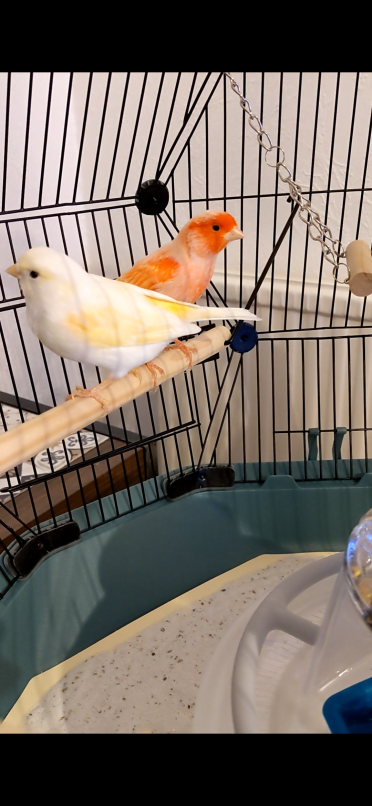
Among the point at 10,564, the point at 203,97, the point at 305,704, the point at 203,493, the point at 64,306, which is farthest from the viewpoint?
the point at 203,97

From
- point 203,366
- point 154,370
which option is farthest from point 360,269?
point 203,366

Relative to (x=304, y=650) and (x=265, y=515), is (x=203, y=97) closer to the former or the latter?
(x=265, y=515)

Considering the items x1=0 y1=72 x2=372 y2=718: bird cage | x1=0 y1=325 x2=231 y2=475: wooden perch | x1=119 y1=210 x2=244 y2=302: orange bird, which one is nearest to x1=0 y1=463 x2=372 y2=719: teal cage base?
x1=0 y1=72 x2=372 y2=718: bird cage

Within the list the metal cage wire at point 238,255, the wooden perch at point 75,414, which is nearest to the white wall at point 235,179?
the metal cage wire at point 238,255

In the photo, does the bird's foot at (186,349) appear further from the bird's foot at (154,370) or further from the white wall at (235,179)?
the white wall at (235,179)

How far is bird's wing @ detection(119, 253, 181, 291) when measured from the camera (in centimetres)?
73

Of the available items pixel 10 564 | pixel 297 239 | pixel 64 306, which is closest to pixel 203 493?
pixel 10 564

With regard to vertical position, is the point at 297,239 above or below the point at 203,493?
above

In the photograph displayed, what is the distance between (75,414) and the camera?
2.05 ft

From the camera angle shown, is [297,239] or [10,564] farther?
[297,239]

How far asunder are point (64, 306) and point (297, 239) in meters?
0.93

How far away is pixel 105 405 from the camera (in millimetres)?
644

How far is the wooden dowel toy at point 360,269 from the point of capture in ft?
1.90

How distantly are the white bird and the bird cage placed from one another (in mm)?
82
